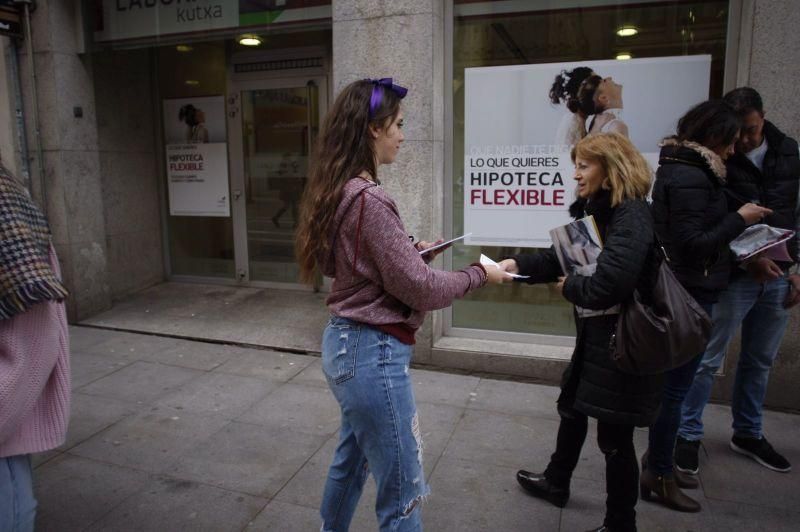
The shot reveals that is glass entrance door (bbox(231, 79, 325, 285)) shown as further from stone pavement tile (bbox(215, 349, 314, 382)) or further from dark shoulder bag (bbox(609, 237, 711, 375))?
dark shoulder bag (bbox(609, 237, 711, 375))

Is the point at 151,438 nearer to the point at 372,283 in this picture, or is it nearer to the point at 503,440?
the point at 503,440

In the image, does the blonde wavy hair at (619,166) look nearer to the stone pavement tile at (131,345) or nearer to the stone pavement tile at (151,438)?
the stone pavement tile at (151,438)

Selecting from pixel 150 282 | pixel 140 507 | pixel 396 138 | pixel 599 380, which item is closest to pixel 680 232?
pixel 599 380

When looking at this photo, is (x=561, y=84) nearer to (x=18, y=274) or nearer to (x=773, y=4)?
(x=773, y=4)

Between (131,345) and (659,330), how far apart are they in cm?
510

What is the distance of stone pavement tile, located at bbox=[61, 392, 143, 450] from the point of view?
165 inches

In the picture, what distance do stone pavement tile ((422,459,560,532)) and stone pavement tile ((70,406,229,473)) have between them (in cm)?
161

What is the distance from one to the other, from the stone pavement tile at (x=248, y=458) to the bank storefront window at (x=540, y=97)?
6.59 feet

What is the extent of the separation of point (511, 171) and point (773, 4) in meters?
2.07

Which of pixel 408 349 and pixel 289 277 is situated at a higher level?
pixel 408 349

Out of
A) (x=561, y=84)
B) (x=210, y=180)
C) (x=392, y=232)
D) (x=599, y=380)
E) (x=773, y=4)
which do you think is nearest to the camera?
(x=392, y=232)

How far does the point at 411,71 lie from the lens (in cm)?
505

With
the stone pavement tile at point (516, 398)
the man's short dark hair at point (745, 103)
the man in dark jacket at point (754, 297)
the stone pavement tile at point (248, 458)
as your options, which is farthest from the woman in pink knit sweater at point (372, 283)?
the stone pavement tile at point (516, 398)

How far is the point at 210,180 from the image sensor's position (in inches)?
312
